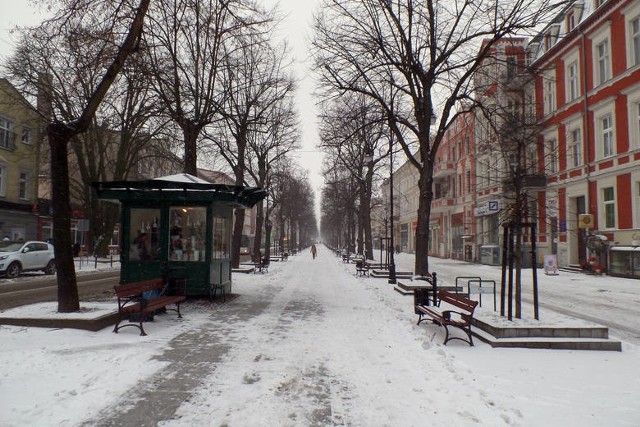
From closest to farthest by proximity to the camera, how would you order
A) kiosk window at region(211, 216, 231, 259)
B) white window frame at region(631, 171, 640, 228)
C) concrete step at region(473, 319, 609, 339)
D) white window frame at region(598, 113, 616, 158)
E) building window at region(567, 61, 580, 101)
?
concrete step at region(473, 319, 609, 339)
kiosk window at region(211, 216, 231, 259)
white window frame at region(631, 171, 640, 228)
white window frame at region(598, 113, 616, 158)
building window at region(567, 61, 580, 101)

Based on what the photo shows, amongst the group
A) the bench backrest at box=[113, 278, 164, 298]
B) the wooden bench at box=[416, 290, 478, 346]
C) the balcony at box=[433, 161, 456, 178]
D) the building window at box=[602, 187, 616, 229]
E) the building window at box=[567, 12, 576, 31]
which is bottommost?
the wooden bench at box=[416, 290, 478, 346]

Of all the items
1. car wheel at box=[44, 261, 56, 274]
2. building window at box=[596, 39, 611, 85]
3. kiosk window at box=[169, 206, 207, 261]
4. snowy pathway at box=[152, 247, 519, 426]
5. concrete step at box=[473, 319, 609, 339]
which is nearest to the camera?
snowy pathway at box=[152, 247, 519, 426]

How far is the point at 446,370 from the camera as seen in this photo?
237 inches

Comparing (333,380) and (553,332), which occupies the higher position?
(553,332)

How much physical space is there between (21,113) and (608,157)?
38.8 meters

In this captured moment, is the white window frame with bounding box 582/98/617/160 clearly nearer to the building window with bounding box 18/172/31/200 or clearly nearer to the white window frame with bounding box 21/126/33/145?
the white window frame with bounding box 21/126/33/145

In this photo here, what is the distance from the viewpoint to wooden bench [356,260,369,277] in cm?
2257

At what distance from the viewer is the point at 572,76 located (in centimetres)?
2720

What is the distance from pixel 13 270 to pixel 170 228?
12.7 meters

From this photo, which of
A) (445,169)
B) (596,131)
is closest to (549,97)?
(596,131)

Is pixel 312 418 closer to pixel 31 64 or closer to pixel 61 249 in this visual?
pixel 61 249

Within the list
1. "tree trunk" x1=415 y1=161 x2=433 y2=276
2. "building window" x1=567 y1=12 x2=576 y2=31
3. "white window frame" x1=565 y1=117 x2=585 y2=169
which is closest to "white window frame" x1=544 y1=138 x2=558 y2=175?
"white window frame" x1=565 y1=117 x2=585 y2=169

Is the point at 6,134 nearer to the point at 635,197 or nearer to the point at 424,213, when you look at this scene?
the point at 424,213

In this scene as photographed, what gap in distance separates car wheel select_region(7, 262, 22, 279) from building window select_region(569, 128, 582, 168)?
29.0 metres
